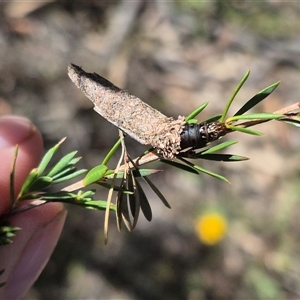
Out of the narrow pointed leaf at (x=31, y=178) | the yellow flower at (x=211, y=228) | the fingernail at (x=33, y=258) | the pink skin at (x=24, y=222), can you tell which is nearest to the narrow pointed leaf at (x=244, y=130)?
the narrow pointed leaf at (x=31, y=178)

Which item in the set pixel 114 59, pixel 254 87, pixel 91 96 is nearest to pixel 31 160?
pixel 91 96

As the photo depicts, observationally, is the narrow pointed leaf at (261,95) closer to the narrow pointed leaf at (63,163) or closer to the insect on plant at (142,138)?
the insect on plant at (142,138)

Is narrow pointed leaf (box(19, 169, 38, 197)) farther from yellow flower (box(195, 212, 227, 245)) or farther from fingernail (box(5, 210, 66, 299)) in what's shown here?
yellow flower (box(195, 212, 227, 245))

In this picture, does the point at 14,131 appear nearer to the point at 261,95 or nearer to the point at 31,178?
the point at 31,178

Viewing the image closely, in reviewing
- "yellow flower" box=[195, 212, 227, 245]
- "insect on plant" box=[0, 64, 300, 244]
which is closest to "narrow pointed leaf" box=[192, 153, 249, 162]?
"insect on plant" box=[0, 64, 300, 244]

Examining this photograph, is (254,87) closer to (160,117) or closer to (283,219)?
(283,219)
